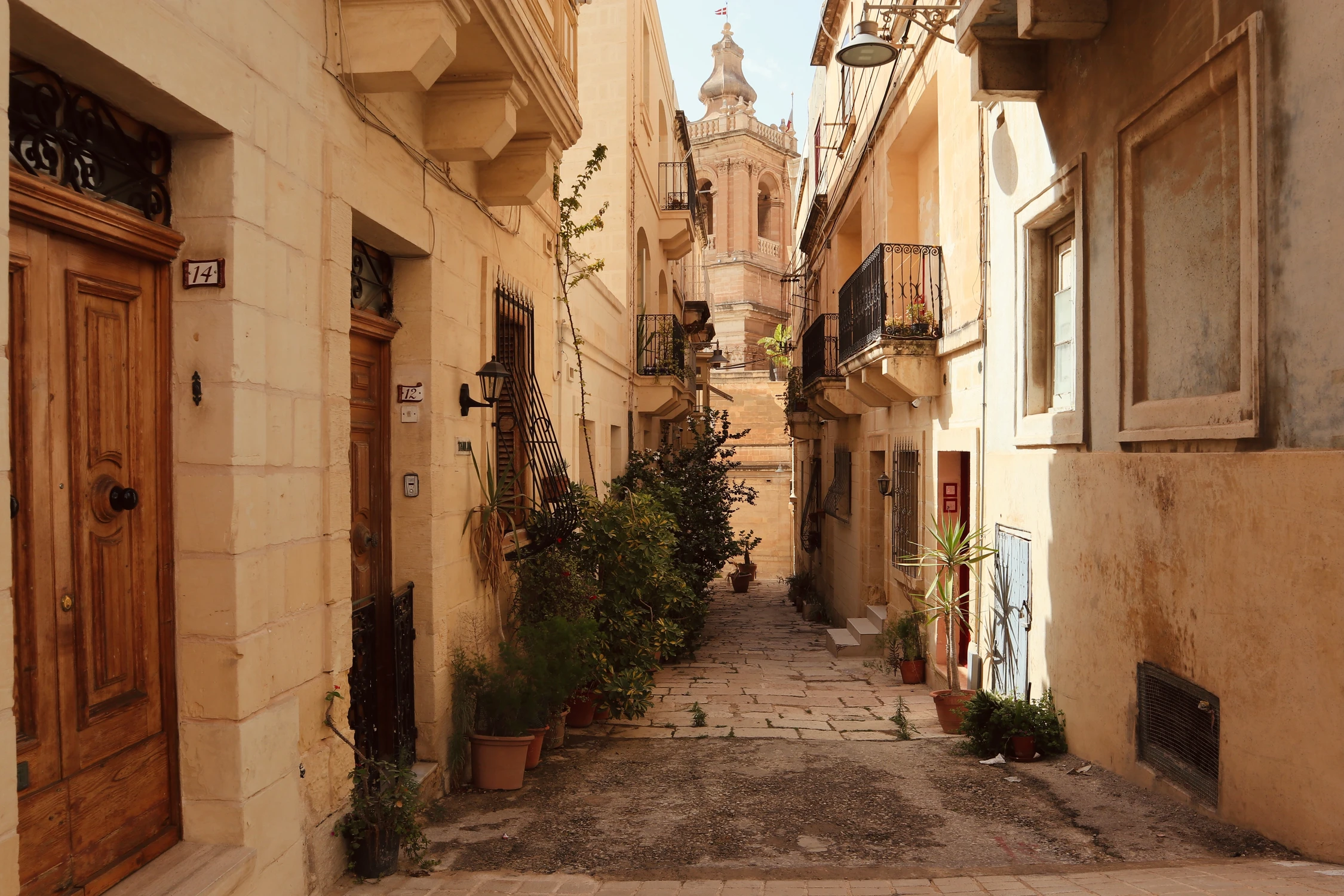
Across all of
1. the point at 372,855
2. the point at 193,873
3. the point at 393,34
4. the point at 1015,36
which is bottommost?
the point at 372,855

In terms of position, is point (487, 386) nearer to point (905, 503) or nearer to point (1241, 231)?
point (1241, 231)

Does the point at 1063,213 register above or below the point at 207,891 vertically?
above

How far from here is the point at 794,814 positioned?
505 cm

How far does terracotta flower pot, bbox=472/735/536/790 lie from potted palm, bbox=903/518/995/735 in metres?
3.48

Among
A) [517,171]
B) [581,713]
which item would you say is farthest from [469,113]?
[581,713]

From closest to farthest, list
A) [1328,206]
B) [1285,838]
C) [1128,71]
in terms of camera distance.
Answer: [1328,206]
[1285,838]
[1128,71]

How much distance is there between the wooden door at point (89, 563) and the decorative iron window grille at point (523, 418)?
3.31m

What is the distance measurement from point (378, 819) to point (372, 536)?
1419mm

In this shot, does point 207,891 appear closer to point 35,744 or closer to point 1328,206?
point 35,744

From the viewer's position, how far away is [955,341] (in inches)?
343

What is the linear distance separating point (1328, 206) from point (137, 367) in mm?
4313

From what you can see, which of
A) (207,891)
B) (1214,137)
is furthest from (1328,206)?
(207,891)

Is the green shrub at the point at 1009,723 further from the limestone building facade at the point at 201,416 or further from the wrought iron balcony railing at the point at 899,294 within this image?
the wrought iron balcony railing at the point at 899,294

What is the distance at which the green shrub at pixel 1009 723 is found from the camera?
6.21m
